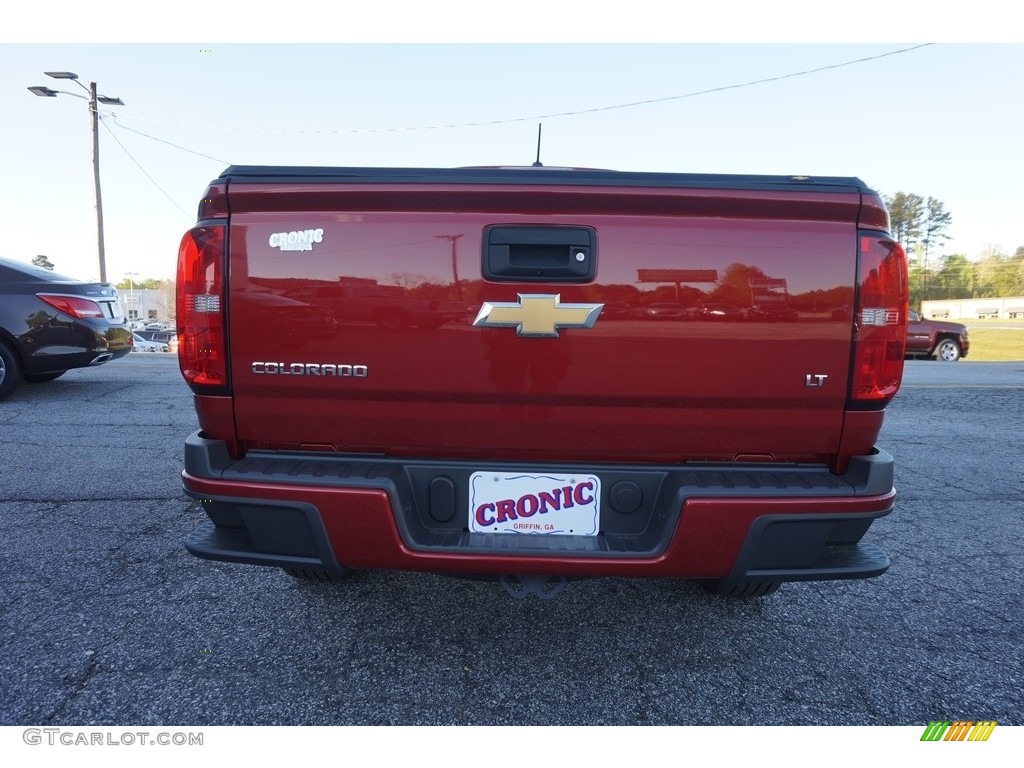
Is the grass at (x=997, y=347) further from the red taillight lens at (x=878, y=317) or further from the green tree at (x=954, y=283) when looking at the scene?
the green tree at (x=954, y=283)

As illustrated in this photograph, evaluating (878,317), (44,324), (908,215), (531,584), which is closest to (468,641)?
(531,584)

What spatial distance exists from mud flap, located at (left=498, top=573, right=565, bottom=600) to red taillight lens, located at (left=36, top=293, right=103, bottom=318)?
20.9 feet

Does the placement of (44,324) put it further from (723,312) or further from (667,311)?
(723,312)

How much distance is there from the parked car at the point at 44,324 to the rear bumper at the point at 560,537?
5647 millimetres

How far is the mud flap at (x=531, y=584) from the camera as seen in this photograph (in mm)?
1765

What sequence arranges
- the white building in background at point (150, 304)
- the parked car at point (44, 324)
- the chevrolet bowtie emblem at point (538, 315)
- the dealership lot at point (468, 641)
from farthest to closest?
the white building in background at point (150, 304), the parked car at point (44, 324), the dealership lot at point (468, 641), the chevrolet bowtie emblem at point (538, 315)

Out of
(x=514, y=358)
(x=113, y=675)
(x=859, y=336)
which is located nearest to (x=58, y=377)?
(x=113, y=675)

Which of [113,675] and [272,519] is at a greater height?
[272,519]

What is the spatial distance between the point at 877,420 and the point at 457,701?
1553 mm

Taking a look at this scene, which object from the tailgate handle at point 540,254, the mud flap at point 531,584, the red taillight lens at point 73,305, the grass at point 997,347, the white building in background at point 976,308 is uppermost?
the white building in background at point 976,308

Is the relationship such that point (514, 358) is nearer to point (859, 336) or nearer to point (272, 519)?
point (272, 519)

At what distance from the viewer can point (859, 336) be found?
1.70m

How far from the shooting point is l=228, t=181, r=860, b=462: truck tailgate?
1.68 meters

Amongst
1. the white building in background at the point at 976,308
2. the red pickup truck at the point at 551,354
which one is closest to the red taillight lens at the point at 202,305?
the red pickup truck at the point at 551,354
